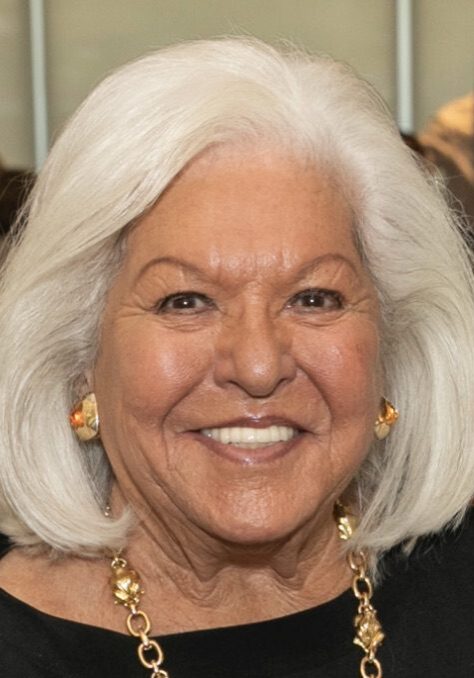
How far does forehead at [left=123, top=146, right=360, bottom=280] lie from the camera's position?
2.32m

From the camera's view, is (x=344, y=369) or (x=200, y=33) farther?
(x=200, y=33)

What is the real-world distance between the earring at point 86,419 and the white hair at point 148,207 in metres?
0.05

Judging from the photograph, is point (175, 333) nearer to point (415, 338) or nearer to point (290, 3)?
point (415, 338)

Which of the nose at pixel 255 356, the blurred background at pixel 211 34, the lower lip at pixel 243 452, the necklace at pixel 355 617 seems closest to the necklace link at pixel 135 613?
the necklace at pixel 355 617

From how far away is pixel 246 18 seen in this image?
6.98 meters

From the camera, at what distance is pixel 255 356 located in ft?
7.48

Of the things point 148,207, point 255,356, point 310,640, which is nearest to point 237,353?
point 255,356

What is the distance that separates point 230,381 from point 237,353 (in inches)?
2.1

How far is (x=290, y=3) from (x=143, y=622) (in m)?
A: 5.09

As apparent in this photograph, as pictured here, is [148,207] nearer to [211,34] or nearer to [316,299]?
[316,299]

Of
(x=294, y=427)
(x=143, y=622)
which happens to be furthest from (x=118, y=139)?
(x=143, y=622)

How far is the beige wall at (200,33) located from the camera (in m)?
7.01

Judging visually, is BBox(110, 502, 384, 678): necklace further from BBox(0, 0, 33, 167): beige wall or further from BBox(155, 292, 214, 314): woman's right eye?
BBox(0, 0, 33, 167): beige wall

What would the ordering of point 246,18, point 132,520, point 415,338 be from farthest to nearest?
1. point 246,18
2. point 415,338
3. point 132,520
